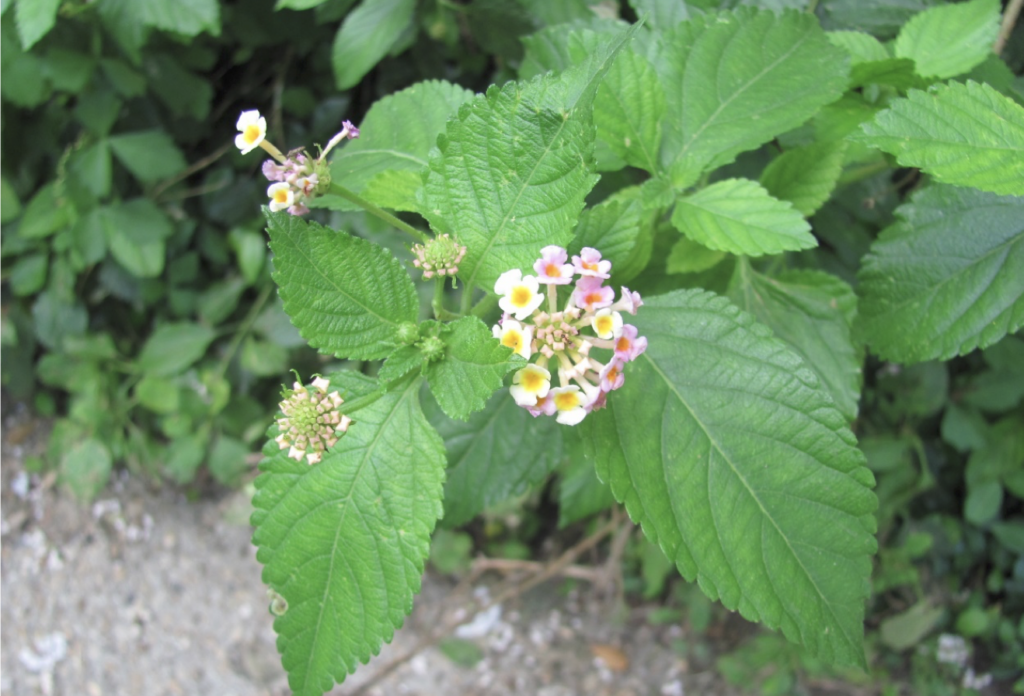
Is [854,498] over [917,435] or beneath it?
over

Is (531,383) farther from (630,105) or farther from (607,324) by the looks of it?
(630,105)

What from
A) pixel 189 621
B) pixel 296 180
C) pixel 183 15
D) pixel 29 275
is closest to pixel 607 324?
pixel 296 180

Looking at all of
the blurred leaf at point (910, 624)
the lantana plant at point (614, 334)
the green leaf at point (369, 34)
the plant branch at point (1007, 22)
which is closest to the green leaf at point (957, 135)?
the lantana plant at point (614, 334)

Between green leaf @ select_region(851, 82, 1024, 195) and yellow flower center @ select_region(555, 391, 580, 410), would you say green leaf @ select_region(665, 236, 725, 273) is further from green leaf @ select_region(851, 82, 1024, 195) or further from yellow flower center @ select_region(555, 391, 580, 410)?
yellow flower center @ select_region(555, 391, 580, 410)

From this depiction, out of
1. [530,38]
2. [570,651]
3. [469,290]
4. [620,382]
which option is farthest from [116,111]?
[570,651]

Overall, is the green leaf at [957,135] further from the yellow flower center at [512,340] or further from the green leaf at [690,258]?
the yellow flower center at [512,340]

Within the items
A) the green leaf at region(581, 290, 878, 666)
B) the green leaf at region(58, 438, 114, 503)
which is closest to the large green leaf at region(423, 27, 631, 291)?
the green leaf at region(581, 290, 878, 666)

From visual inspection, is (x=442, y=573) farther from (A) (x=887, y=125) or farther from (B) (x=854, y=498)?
(A) (x=887, y=125)
